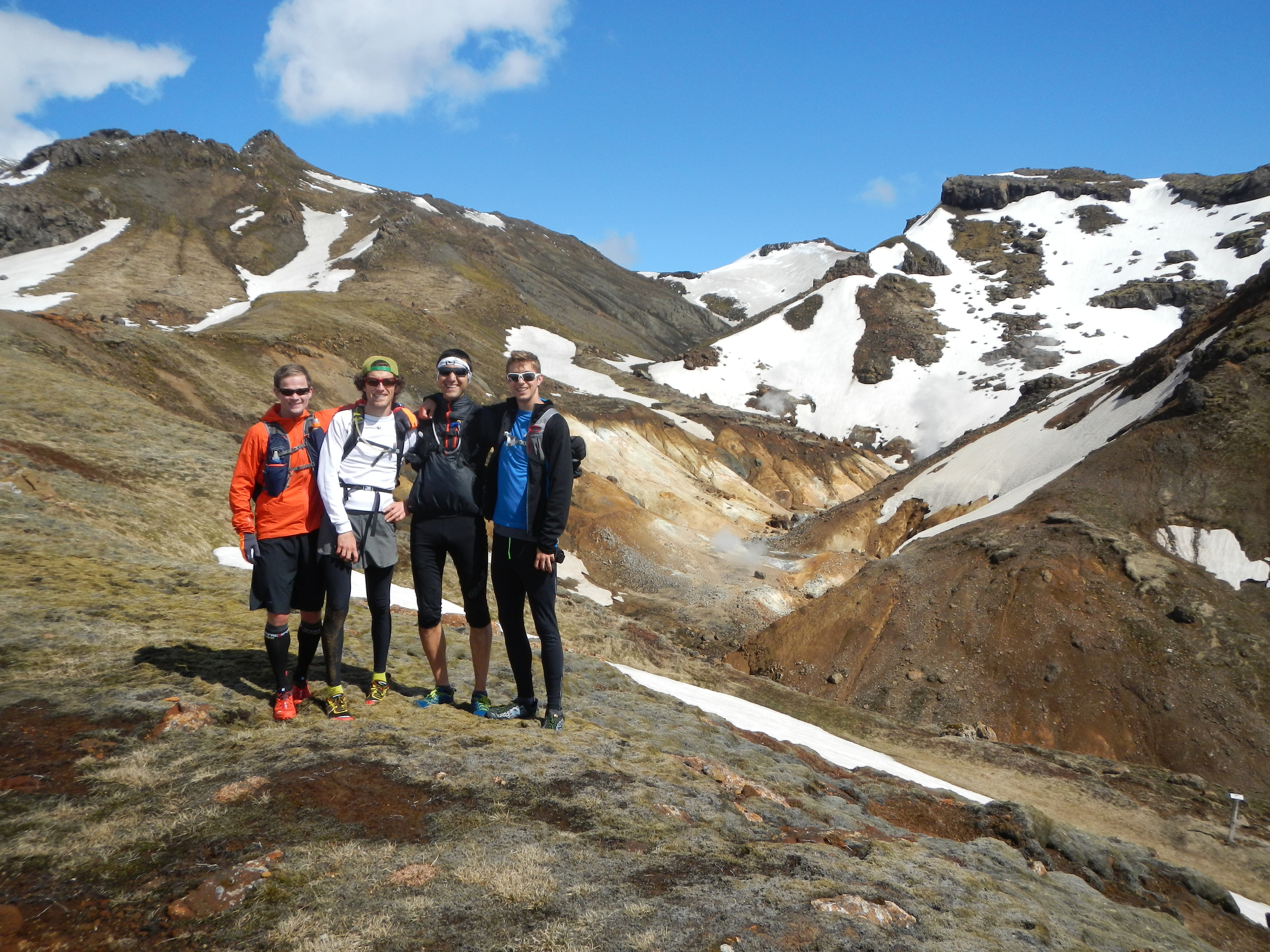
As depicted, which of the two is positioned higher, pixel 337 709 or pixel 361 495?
pixel 361 495

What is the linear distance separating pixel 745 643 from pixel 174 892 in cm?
2554

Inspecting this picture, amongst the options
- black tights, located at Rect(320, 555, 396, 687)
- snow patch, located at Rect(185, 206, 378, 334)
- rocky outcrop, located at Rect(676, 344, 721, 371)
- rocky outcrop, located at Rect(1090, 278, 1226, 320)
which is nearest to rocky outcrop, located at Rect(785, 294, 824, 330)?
rocky outcrop, located at Rect(676, 344, 721, 371)

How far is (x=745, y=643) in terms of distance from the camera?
2809cm

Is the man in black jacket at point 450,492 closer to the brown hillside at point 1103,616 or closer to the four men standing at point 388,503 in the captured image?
the four men standing at point 388,503

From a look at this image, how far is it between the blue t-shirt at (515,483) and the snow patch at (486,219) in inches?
6313

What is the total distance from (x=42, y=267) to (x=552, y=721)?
9128 centimetres

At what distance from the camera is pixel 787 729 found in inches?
583

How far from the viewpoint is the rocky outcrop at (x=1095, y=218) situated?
401 ft

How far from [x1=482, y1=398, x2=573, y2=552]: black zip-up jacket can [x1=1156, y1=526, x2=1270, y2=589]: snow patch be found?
86.1 ft

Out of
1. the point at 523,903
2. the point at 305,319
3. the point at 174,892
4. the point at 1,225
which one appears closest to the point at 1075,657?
the point at 523,903

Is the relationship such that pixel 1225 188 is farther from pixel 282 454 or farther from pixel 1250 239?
pixel 282 454

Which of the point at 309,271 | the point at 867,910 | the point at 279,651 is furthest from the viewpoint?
the point at 309,271

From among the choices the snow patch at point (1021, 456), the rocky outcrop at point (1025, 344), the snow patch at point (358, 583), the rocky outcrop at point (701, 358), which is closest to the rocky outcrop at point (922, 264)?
the rocky outcrop at point (1025, 344)

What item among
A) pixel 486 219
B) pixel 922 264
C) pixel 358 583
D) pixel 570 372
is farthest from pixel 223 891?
pixel 486 219
